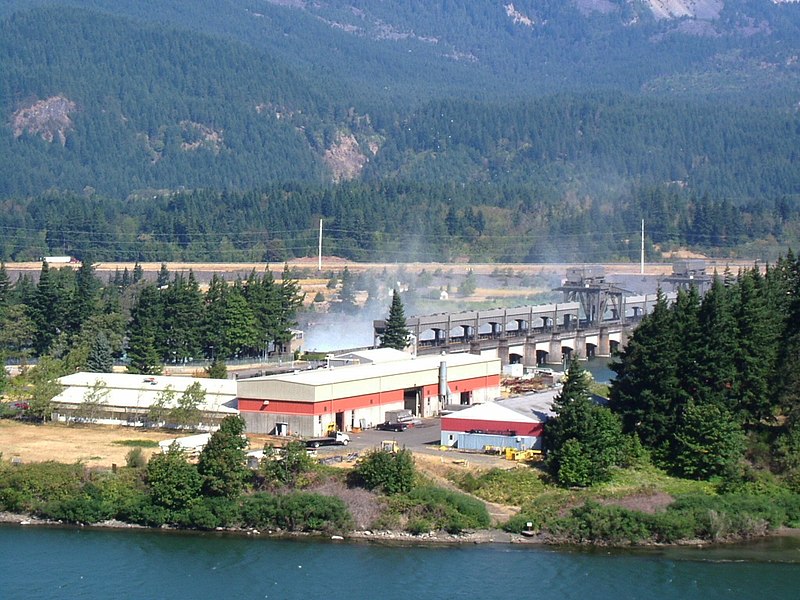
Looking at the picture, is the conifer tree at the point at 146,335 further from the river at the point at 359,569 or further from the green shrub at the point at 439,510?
the green shrub at the point at 439,510

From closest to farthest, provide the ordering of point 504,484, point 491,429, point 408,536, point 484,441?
point 408,536 < point 504,484 < point 484,441 < point 491,429

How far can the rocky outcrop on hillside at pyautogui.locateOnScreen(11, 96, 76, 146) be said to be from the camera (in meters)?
160

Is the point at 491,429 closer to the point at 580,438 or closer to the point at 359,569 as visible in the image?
the point at 580,438

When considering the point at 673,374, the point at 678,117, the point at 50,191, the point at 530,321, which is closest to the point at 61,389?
the point at 673,374

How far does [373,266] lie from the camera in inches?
3861

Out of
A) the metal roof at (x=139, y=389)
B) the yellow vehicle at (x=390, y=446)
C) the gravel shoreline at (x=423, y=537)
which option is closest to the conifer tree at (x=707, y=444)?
the gravel shoreline at (x=423, y=537)

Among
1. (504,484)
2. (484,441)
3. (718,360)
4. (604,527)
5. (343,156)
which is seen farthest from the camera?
(343,156)

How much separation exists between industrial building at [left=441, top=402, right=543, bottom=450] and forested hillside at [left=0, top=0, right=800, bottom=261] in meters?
65.6

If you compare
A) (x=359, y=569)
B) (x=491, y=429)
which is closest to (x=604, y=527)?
(x=359, y=569)

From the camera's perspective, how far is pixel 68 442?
36.9m

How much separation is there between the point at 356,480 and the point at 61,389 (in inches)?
458

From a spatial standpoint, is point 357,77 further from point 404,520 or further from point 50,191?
point 404,520

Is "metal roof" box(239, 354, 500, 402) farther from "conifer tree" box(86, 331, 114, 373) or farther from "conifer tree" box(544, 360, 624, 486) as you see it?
"conifer tree" box(86, 331, 114, 373)

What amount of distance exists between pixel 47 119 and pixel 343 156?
102 feet
